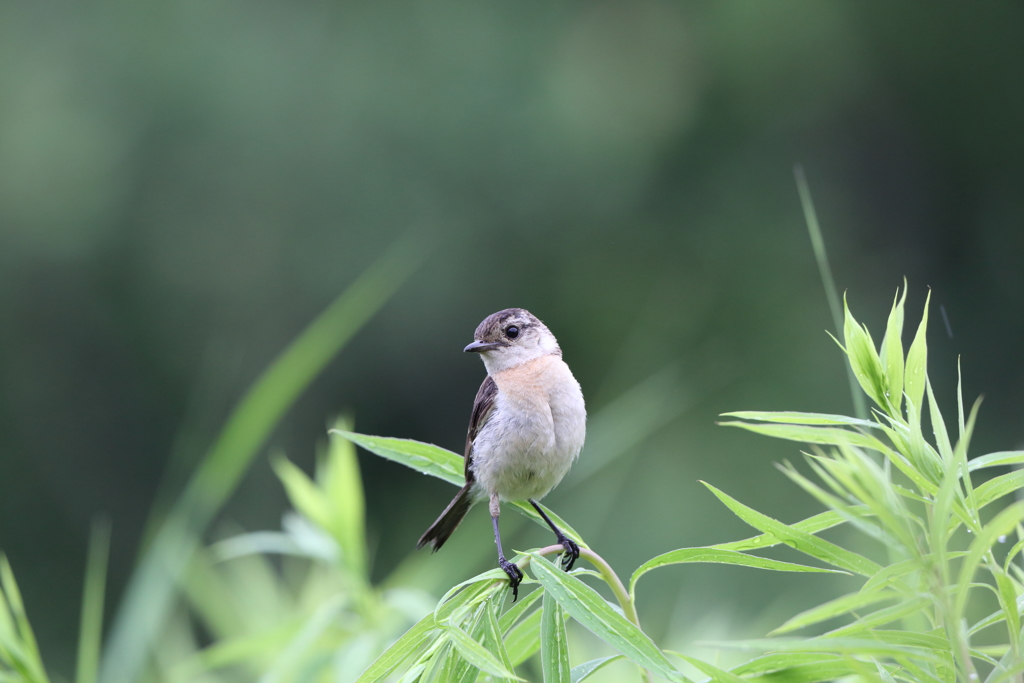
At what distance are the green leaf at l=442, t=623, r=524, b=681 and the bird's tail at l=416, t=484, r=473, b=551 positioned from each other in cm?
86

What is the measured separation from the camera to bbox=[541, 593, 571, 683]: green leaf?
1140 millimetres

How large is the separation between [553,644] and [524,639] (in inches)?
10.0

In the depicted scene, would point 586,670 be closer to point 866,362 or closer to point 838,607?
point 838,607

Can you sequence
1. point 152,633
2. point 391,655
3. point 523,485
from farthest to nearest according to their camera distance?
point 152,633, point 523,485, point 391,655

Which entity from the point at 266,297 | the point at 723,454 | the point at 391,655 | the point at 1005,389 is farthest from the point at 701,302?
the point at 391,655

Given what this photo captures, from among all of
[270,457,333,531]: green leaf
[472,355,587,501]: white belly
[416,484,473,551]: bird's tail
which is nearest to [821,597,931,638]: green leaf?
[472,355,587,501]: white belly

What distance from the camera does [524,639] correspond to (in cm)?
143

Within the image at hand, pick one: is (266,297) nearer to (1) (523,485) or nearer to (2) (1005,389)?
(2) (1005,389)

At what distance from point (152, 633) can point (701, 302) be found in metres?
6.57

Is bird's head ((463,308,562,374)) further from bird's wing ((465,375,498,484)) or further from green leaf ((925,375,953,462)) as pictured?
green leaf ((925,375,953,462))

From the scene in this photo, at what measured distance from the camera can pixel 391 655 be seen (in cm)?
120

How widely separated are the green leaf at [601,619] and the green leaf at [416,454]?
336 millimetres

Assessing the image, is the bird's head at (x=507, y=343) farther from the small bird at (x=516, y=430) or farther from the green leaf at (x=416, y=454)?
the green leaf at (x=416, y=454)

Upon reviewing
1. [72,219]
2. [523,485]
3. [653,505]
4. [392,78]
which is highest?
[392,78]
